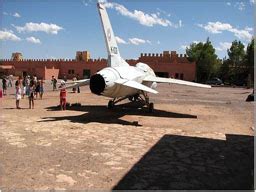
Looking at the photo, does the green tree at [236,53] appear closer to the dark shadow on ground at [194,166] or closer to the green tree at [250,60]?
the green tree at [250,60]

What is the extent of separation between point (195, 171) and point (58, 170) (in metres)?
3.32


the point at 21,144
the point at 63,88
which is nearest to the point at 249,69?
the point at 63,88

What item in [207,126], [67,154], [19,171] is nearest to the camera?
[19,171]

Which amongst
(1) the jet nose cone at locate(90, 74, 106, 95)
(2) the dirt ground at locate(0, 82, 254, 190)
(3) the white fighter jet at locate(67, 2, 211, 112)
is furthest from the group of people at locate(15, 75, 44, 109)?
(1) the jet nose cone at locate(90, 74, 106, 95)

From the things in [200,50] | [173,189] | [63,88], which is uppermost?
[200,50]

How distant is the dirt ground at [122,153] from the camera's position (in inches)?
292

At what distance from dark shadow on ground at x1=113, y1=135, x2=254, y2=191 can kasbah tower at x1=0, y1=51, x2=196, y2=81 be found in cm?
5676

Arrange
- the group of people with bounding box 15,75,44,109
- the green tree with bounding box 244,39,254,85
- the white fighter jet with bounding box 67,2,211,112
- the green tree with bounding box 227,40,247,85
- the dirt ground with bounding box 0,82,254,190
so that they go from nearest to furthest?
1. the dirt ground with bounding box 0,82,254,190
2. the white fighter jet with bounding box 67,2,211,112
3. the group of people with bounding box 15,75,44,109
4. the green tree with bounding box 244,39,254,85
5. the green tree with bounding box 227,40,247,85

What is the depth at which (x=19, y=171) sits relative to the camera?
25.8 ft

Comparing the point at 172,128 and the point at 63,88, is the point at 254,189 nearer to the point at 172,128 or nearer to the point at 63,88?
the point at 172,128

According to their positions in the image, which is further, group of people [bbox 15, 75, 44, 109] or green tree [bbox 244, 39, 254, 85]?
green tree [bbox 244, 39, 254, 85]

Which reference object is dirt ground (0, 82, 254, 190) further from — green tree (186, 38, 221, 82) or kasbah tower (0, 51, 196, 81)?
green tree (186, 38, 221, 82)

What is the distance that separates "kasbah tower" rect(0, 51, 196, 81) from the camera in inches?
2672

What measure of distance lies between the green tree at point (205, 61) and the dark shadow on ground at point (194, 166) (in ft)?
198
